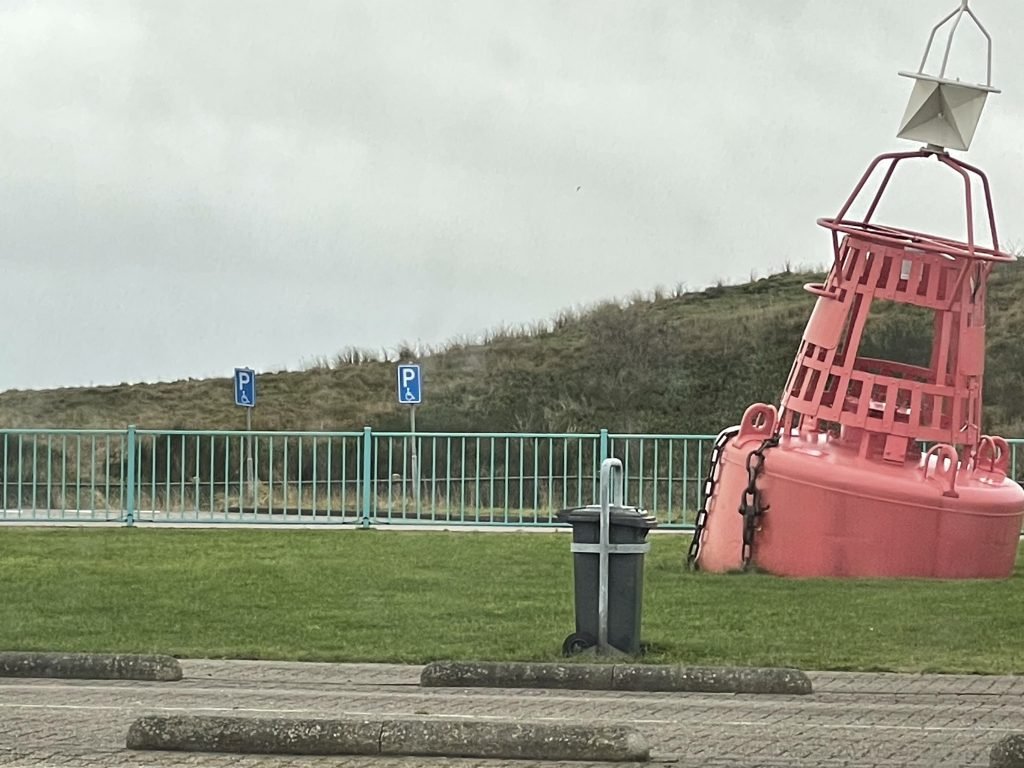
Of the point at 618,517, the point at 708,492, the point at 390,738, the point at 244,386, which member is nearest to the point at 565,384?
the point at 244,386

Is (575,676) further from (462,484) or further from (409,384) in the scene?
(409,384)

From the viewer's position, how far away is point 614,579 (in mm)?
12594

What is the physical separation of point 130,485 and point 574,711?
58.8ft

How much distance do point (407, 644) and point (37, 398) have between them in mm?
44295

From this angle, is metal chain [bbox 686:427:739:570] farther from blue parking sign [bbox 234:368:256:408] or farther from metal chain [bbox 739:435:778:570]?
blue parking sign [bbox 234:368:256:408]

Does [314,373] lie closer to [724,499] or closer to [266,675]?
[724,499]

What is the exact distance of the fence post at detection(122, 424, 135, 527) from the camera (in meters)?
27.2

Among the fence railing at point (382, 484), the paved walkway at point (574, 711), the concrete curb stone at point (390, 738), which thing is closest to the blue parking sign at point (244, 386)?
the fence railing at point (382, 484)

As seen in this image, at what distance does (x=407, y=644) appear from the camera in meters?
13.9

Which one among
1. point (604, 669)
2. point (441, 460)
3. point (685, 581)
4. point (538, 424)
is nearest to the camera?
point (604, 669)

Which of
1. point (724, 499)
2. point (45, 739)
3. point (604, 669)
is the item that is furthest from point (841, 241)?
point (45, 739)

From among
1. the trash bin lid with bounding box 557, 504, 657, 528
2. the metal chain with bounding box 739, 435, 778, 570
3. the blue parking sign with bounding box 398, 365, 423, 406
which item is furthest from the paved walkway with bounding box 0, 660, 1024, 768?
the blue parking sign with bounding box 398, 365, 423, 406

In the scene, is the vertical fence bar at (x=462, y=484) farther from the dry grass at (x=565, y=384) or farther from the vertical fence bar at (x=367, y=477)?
the dry grass at (x=565, y=384)

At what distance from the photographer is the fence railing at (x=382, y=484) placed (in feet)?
91.0
